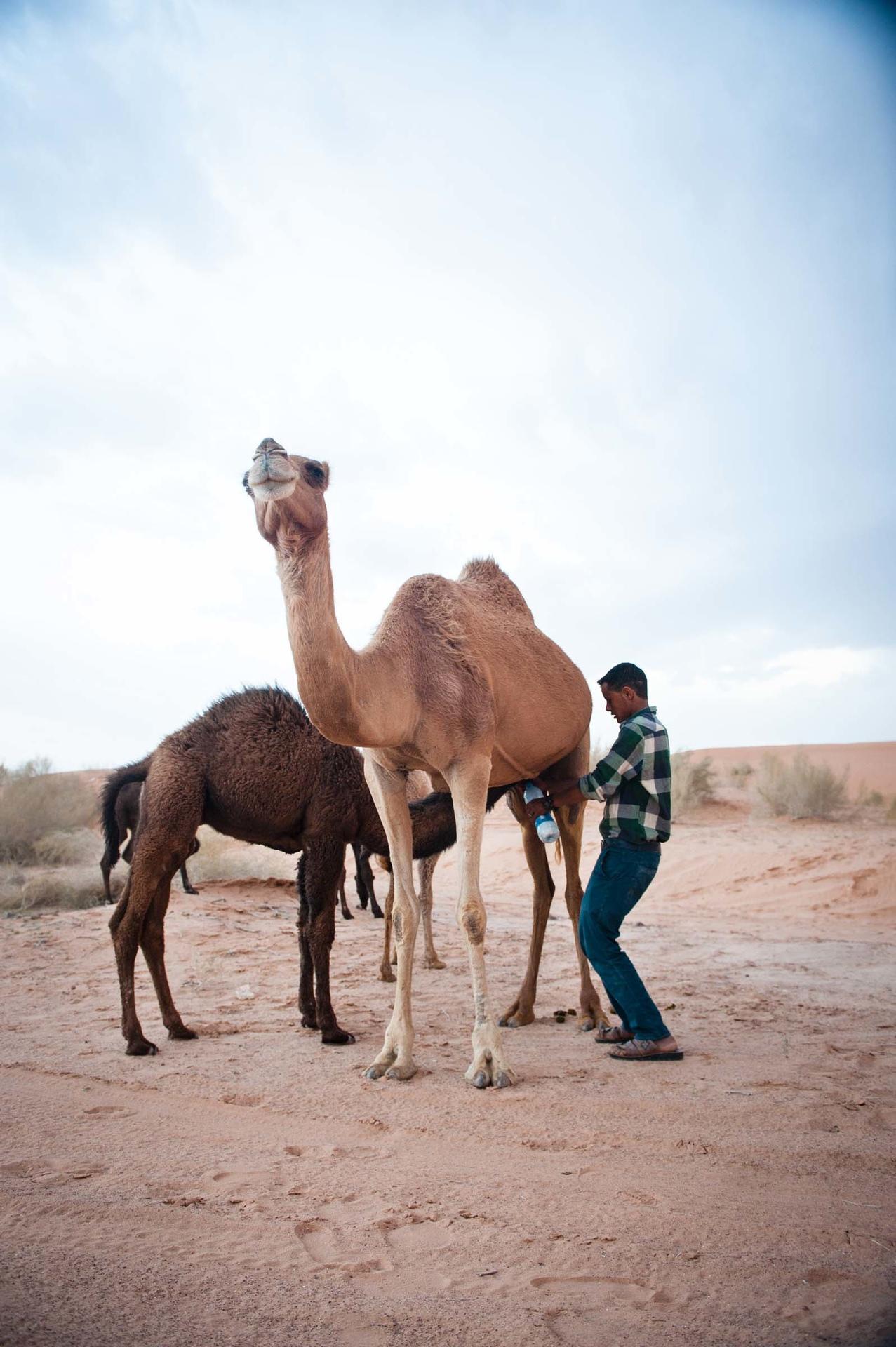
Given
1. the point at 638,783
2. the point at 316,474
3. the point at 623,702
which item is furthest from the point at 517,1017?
the point at 316,474

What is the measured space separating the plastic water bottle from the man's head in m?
0.90

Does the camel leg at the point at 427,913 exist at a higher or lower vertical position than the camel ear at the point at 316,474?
lower

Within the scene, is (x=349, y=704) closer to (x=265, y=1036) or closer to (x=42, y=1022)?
(x=265, y=1036)

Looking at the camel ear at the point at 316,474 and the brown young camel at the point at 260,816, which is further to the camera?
the brown young camel at the point at 260,816

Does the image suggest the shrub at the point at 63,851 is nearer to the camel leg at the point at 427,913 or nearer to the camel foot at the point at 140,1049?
the camel leg at the point at 427,913

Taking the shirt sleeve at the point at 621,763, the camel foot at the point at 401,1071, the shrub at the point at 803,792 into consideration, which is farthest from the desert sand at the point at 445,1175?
the shrub at the point at 803,792

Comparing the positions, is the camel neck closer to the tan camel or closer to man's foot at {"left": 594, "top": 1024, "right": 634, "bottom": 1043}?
man's foot at {"left": 594, "top": 1024, "right": 634, "bottom": 1043}

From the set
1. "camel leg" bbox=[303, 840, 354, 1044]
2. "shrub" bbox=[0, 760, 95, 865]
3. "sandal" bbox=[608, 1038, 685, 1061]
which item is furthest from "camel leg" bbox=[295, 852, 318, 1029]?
"shrub" bbox=[0, 760, 95, 865]

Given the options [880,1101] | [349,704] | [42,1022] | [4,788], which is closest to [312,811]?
[349,704]

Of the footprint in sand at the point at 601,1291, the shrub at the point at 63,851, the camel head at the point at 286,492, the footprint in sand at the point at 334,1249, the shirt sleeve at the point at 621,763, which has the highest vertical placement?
the camel head at the point at 286,492

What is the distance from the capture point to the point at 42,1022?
6047 mm

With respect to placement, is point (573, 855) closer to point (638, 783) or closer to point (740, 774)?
point (638, 783)

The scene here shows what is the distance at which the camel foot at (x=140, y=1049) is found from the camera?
521 centimetres

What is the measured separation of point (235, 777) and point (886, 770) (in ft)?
127
